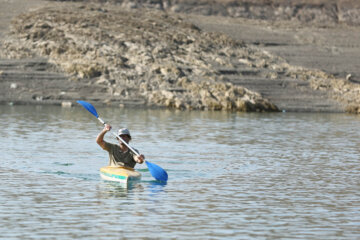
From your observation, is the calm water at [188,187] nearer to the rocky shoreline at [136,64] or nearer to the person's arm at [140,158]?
the person's arm at [140,158]

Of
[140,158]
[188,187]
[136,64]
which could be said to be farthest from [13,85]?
[188,187]

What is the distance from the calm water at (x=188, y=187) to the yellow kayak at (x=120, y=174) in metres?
0.30

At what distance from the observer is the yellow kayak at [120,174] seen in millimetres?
18562

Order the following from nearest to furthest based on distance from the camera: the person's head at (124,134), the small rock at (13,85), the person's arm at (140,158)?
the person's arm at (140,158) < the person's head at (124,134) < the small rock at (13,85)

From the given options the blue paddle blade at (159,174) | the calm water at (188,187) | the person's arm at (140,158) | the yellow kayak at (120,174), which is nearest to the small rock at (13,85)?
the calm water at (188,187)

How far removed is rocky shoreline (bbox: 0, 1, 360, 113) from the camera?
5797cm

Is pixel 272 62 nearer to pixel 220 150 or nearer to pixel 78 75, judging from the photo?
pixel 78 75

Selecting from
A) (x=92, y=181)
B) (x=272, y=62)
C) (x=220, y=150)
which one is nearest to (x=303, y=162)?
(x=220, y=150)

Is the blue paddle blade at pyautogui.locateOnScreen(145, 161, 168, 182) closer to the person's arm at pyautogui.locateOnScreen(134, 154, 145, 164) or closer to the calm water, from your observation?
the calm water

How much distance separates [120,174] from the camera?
735 inches

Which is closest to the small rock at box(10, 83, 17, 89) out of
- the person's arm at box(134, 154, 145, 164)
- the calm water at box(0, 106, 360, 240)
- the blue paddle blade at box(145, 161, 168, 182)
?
the calm water at box(0, 106, 360, 240)

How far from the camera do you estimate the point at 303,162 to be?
24859 millimetres

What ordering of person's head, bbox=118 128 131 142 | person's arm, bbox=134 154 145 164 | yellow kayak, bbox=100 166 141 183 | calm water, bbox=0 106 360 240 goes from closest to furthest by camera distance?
calm water, bbox=0 106 360 240
yellow kayak, bbox=100 166 141 183
person's arm, bbox=134 154 145 164
person's head, bbox=118 128 131 142

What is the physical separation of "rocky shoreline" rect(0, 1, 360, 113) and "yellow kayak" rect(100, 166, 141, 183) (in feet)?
122
